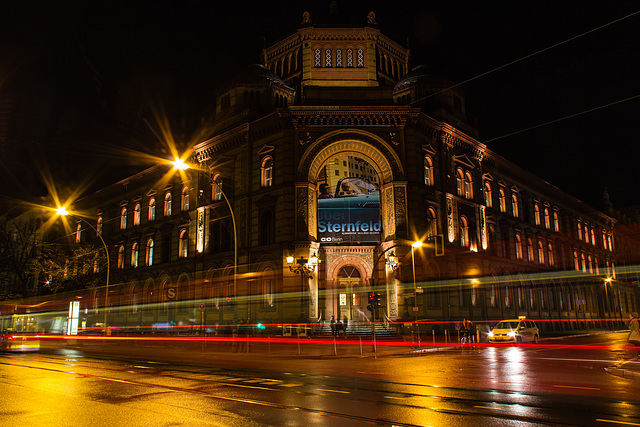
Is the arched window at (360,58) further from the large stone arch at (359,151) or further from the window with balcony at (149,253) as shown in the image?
the window with balcony at (149,253)

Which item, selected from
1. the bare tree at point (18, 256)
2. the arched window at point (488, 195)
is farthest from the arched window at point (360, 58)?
the bare tree at point (18, 256)

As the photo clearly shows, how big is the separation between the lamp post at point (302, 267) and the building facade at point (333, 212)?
14cm

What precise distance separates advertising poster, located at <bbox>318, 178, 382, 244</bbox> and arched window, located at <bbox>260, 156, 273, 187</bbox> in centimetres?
438

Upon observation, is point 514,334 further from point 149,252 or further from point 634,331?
point 149,252

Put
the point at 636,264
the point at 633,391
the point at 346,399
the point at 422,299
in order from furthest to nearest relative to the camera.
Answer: the point at 636,264 → the point at 422,299 → the point at 633,391 → the point at 346,399

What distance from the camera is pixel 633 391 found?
1126cm

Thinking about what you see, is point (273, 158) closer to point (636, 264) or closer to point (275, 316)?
point (275, 316)

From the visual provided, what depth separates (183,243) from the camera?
45812mm

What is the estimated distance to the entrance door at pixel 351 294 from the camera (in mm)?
36812

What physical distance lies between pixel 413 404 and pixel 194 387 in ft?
16.5

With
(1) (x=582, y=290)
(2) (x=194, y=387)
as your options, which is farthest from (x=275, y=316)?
(1) (x=582, y=290)

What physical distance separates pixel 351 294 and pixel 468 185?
15033mm

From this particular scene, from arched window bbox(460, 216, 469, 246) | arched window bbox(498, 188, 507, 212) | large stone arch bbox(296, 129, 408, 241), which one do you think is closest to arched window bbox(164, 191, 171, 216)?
large stone arch bbox(296, 129, 408, 241)

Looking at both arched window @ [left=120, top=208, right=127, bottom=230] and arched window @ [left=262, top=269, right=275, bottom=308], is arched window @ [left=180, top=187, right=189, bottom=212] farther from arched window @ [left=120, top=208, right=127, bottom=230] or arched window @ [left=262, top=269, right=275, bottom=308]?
arched window @ [left=262, top=269, right=275, bottom=308]
